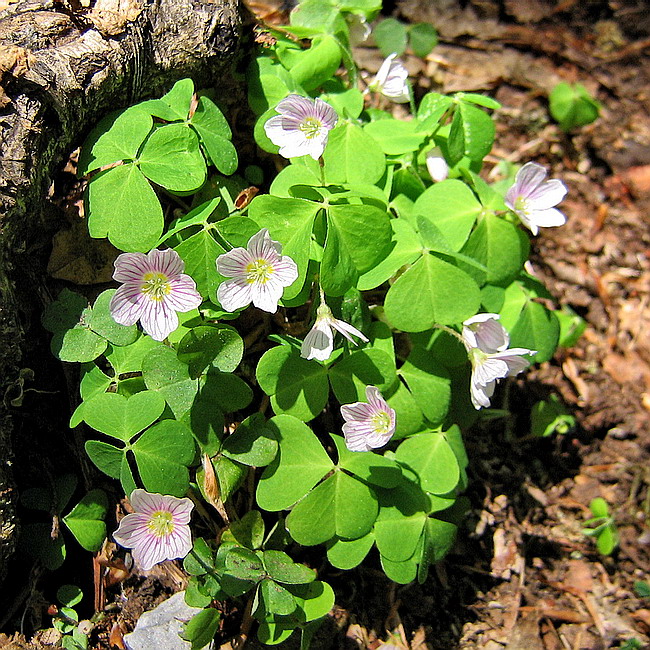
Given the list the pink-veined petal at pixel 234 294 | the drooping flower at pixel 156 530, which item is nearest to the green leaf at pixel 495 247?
the pink-veined petal at pixel 234 294

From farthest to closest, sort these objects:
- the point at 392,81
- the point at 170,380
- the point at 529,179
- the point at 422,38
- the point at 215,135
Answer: the point at 422,38, the point at 392,81, the point at 529,179, the point at 215,135, the point at 170,380

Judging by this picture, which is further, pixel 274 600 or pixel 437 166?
pixel 437 166

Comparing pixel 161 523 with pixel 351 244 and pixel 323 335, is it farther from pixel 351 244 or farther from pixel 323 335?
pixel 351 244

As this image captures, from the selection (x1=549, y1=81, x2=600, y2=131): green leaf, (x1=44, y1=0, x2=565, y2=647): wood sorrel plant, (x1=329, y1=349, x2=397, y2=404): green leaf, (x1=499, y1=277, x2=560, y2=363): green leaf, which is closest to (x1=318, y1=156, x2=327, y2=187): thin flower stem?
(x1=44, y1=0, x2=565, y2=647): wood sorrel plant

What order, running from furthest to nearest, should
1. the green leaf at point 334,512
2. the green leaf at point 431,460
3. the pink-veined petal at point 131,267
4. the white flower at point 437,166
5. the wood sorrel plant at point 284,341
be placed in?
the white flower at point 437,166
the green leaf at point 431,460
the green leaf at point 334,512
the wood sorrel plant at point 284,341
the pink-veined petal at point 131,267

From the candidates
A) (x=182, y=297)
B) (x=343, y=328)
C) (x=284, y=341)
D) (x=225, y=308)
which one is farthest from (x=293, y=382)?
(x=182, y=297)

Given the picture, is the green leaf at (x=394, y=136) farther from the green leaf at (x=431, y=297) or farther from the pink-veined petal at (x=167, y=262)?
the pink-veined petal at (x=167, y=262)

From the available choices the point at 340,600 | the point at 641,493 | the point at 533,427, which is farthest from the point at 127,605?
the point at 641,493

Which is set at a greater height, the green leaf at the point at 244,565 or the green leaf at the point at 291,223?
the green leaf at the point at 291,223
